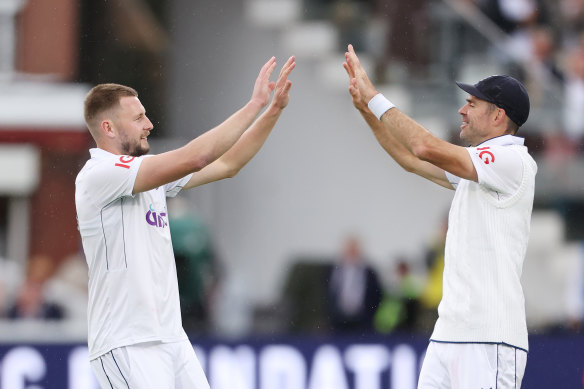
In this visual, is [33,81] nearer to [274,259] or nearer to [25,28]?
[25,28]

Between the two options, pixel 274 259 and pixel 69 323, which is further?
pixel 274 259

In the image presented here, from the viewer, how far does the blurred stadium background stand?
898 centimetres

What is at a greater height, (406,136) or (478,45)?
(478,45)

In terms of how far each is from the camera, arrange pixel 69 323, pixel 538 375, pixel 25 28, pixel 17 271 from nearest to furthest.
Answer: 1. pixel 538 375
2. pixel 69 323
3. pixel 17 271
4. pixel 25 28

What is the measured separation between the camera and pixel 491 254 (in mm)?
5184

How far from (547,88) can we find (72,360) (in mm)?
5854

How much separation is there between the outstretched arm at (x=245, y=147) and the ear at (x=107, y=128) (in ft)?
1.91

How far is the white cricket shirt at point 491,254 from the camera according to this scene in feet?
16.9

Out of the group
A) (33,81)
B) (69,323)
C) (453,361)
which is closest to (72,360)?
(69,323)

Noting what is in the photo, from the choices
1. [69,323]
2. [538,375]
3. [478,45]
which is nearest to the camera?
[538,375]

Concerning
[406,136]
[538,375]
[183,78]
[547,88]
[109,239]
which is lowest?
[538,375]

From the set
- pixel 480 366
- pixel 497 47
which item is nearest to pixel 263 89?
pixel 480 366

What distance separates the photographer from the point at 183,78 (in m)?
16.7

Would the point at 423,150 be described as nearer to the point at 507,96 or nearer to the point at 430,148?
the point at 430,148
